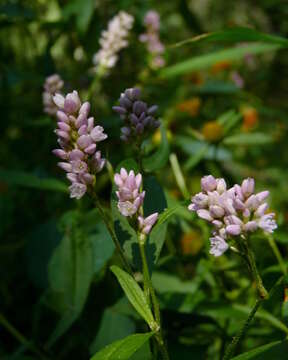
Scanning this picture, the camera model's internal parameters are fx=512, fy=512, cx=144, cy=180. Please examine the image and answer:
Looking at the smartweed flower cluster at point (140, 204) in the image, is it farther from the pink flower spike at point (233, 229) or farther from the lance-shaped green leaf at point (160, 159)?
the lance-shaped green leaf at point (160, 159)

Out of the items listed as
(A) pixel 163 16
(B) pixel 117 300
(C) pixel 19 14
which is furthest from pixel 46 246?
(A) pixel 163 16

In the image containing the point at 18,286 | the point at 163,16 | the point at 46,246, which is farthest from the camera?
the point at 163,16

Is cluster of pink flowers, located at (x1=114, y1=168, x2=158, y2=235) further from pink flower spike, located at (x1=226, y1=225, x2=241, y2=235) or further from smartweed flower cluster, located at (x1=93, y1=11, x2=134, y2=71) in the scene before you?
smartweed flower cluster, located at (x1=93, y1=11, x2=134, y2=71)

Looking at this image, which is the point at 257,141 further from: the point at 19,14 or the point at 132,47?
the point at 19,14

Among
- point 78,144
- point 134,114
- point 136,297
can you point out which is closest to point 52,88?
point 134,114

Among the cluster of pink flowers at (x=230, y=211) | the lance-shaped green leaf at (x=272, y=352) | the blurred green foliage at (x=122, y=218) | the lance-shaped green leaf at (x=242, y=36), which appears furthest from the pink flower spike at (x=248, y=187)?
the lance-shaped green leaf at (x=242, y=36)

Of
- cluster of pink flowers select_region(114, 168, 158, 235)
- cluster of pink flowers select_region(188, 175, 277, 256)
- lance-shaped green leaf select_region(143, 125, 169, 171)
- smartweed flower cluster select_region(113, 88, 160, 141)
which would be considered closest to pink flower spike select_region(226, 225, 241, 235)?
cluster of pink flowers select_region(188, 175, 277, 256)
